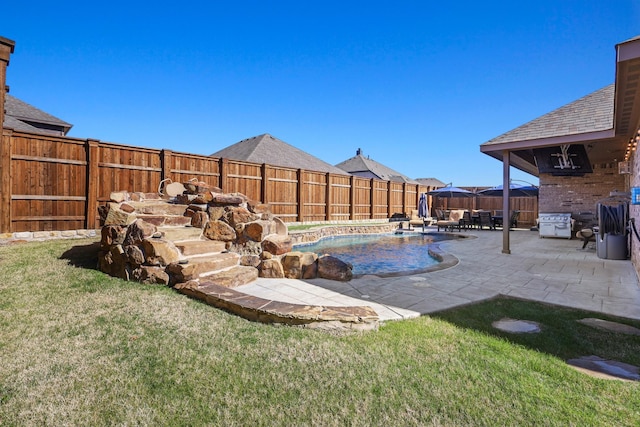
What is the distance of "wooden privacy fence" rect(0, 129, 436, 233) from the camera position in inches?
282

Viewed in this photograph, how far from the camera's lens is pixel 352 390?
1.79m

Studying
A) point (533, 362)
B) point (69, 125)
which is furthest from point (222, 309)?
point (69, 125)

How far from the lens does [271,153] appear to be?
61.1ft

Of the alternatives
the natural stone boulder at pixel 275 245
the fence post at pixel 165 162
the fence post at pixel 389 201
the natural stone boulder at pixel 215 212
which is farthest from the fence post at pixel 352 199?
the natural stone boulder at pixel 215 212

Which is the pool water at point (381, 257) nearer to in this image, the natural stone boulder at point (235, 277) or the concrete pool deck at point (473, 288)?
the concrete pool deck at point (473, 288)

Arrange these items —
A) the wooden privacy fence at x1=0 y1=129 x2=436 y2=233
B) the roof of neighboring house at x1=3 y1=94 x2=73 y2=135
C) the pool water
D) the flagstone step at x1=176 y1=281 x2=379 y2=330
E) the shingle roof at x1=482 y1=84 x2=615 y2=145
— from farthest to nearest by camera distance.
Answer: the roof of neighboring house at x1=3 y1=94 x2=73 y2=135, the wooden privacy fence at x1=0 y1=129 x2=436 y2=233, the shingle roof at x1=482 y1=84 x2=615 y2=145, the pool water, the flagstone step at x1=176 y1=281 x2=379 y2=330

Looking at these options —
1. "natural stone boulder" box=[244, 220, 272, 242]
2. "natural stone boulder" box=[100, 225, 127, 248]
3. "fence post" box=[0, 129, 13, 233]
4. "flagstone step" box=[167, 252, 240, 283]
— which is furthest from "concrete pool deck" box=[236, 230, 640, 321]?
"fence post" box=[0, 129, 13, 233]

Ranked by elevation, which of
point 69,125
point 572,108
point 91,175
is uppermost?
point 69,125

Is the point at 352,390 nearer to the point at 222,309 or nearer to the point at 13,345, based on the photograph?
the point at 222,309

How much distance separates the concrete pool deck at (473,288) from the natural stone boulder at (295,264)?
0.22m

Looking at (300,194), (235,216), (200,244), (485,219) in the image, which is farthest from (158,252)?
(485,219)

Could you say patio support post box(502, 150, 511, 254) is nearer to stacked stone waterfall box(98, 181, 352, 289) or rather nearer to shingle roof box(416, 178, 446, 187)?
stacked stone waterfall box(98, 181, 352, 289)

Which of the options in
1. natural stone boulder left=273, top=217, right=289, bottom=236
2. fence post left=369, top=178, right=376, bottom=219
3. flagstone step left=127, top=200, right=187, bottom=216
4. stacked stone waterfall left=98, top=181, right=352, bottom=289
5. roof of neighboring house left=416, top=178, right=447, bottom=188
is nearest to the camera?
stacked stone waterfall left=98, top=181, right=352, bottom=289

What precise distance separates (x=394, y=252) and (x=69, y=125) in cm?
1701
